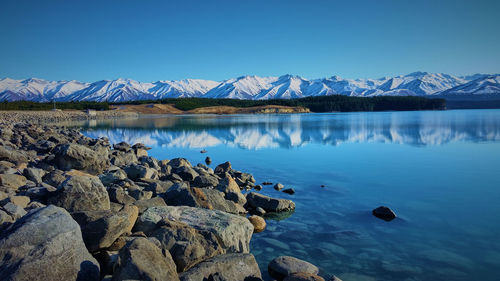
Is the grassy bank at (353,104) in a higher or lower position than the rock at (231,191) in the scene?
higher

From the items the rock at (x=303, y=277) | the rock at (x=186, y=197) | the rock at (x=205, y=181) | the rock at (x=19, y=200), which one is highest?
the rock at (x=19, y=200)

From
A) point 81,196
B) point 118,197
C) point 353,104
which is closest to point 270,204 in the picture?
point 118,197

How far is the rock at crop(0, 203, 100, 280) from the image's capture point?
3.99m

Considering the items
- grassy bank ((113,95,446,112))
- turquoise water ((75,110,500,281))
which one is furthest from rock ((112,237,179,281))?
grassy bank ((113,95,446,112))

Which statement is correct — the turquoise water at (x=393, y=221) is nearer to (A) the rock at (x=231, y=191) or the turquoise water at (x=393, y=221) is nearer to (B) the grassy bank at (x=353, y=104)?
(A) the rock at (x=231, y=191)

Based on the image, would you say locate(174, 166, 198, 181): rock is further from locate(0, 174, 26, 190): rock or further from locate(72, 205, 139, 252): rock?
locate(72, 205, 139, 252): rock

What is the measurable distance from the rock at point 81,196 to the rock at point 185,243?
1.72m

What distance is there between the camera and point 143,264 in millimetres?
4090

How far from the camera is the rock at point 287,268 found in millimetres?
5859

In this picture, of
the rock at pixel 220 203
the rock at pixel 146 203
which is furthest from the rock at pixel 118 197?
the rock at pixel 220 203

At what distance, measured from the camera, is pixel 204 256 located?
17.4 feet

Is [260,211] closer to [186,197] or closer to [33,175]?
[186,197]

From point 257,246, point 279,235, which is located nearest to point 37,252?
point 257,246

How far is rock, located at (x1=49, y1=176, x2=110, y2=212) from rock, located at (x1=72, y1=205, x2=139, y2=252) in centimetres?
Result: 120
